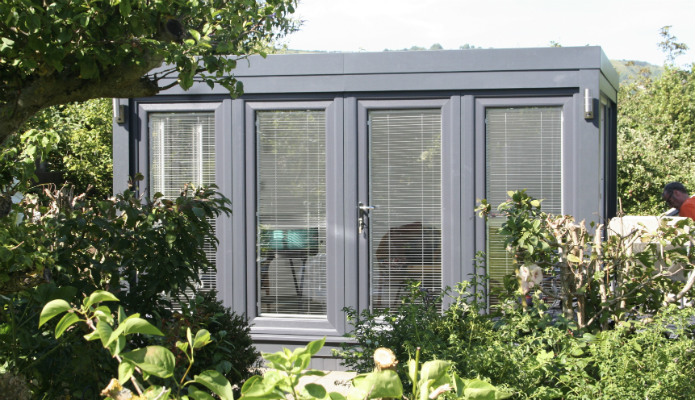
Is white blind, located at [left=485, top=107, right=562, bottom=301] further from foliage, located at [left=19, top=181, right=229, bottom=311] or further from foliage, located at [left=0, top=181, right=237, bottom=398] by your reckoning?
foliage, located at [left=19, top=181, right=229, bottom=311]

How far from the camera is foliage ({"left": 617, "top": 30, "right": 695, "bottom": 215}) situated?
13.2 m

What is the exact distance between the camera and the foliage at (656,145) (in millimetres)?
13172

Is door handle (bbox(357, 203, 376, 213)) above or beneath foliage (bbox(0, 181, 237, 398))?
above

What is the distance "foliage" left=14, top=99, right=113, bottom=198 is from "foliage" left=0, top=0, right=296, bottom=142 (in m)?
8.84

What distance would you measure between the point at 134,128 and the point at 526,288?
4.14 m

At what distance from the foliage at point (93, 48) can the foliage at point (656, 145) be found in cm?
1086

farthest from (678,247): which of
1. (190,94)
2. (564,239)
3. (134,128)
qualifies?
(134,128)

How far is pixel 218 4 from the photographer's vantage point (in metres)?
3.70

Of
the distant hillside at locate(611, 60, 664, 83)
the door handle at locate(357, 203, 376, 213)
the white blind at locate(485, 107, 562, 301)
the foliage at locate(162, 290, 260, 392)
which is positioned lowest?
the foliage at locate(162, 290, 260, 392)

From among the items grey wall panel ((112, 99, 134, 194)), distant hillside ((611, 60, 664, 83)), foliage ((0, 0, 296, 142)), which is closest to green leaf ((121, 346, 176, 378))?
foliage ((0, 0, 296, 142))

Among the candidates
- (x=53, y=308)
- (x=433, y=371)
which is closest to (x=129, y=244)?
(x=53, y=308)

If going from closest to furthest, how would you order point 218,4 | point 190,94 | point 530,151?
point 218,4, point 530,151, point 190,94

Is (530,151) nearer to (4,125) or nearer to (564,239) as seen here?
(564,239)

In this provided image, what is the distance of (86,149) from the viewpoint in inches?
468
